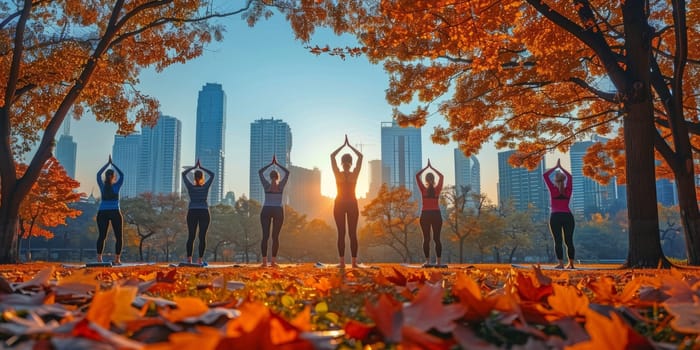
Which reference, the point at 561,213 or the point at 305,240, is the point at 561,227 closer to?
the point at 561,213

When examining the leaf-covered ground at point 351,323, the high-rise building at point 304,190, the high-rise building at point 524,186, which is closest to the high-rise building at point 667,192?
the high-rise building at point 524,186

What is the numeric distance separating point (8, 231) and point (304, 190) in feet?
529

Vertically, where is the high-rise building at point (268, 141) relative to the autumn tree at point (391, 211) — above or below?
above

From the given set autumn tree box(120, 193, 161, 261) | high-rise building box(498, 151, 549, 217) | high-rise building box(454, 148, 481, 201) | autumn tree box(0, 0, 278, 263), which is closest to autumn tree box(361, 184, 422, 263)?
autumn tree box(120, 193, 161, 261)

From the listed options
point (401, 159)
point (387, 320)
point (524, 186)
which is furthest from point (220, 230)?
point (401, 159)

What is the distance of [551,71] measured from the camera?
1055 cm

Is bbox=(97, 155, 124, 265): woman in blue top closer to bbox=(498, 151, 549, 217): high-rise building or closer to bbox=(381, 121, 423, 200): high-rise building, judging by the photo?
bbox=(498, 151, 549, 217): high-rise building

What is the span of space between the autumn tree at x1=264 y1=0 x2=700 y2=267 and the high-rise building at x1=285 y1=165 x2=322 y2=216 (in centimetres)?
15561

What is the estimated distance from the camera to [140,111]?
14.6 m

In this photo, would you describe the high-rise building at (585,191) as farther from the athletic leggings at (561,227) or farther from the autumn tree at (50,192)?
the athletic leggings at (561,227)

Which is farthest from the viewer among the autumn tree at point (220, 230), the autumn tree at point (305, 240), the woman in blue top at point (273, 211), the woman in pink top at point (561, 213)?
the autumn tree at point (305, 240)

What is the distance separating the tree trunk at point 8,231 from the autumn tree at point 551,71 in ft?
27.7

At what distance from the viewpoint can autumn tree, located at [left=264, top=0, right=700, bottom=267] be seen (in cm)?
793

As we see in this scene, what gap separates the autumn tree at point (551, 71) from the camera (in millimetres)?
7934
